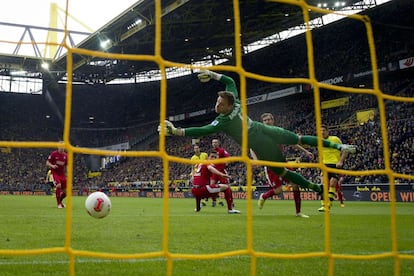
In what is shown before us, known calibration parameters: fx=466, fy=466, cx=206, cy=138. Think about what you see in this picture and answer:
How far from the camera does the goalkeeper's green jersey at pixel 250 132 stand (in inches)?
205

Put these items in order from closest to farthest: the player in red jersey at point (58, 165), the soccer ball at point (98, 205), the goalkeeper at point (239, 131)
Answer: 1. the goalkeeper at point (239, 131)
2. the soccer ball at point (98, 205)
3. the player in red jersey at point (58, 165)

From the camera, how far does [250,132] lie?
5324 mm

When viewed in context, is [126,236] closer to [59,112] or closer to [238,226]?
[238,226]

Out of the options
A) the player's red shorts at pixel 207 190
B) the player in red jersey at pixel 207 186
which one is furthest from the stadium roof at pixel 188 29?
the player's red shorts at pixel 207 190

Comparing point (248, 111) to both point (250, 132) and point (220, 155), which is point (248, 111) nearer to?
point (220, 155)

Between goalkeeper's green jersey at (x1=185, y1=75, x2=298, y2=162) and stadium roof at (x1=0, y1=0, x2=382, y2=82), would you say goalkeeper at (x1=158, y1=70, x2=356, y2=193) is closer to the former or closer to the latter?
goalkeeper's green jersey at (x1=185, y1=75, x2=298, y2=162)

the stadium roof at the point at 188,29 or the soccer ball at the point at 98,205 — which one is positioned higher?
the stadium roof at the point at 188,29

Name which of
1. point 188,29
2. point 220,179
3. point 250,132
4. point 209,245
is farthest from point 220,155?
point 188,29

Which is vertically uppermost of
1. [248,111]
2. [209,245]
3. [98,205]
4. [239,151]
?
[248,111]

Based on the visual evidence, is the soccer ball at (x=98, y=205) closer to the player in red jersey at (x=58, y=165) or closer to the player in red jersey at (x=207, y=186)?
the player in red jersey at (x=207, y=186)

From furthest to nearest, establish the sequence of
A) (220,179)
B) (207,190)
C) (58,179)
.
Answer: (58,179) → (220,179) → (207,190)

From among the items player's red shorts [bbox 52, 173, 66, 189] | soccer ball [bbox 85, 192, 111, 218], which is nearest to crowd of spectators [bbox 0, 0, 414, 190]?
player's red shorts [bbox 52, 173, 66, 189]

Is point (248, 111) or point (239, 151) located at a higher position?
point (248, 111)

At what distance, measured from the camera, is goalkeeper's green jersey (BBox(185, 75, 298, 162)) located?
5219 mm
